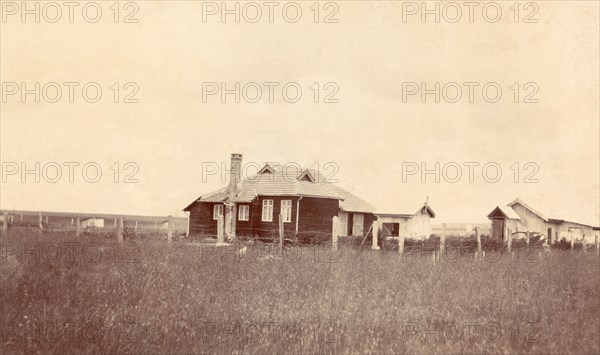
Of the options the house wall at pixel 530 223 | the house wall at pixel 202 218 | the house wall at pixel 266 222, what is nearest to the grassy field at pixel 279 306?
the house wall at pixel 266 222

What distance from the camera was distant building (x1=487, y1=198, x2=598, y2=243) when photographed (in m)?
46.4

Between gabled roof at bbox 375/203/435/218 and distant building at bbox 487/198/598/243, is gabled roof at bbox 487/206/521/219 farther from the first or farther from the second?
gabled roof at bbox 375/203/435/218

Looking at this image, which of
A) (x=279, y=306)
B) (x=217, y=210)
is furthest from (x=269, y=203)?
(x=279, y=306)

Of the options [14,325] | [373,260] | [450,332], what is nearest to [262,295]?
[450,332]

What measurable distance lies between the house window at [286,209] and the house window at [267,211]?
880mm

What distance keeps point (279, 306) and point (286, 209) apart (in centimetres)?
2572

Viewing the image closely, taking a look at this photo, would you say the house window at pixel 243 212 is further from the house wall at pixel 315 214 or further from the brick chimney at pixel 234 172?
the house wall at pixel 315 214

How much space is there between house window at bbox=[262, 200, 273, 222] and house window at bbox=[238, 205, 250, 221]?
127 centimetres

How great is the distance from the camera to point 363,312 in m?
10.0

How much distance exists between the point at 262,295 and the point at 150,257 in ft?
16.2

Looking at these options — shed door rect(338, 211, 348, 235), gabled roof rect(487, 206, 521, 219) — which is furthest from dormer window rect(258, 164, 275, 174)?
gabled roof rect(487, 206, 521, 219)

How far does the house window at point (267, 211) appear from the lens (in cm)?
3644

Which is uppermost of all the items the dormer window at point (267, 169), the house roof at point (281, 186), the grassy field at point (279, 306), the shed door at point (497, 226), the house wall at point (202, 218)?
the dormer window at point (267, 169)

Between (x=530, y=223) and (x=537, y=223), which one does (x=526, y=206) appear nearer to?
(x=530, y=223)
